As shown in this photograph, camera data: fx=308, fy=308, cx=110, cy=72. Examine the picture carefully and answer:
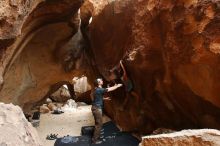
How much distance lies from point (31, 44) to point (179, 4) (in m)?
5.31

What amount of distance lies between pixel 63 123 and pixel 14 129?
976 cm

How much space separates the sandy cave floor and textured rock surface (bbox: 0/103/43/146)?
6.48 m

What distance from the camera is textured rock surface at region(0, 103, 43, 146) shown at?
234 centimetres

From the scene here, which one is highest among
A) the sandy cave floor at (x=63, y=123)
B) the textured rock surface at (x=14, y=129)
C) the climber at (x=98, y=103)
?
the textured rock surface at (x=14, y=129)

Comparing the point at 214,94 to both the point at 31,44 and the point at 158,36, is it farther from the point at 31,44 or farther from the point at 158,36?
the point at 31,44

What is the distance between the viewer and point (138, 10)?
7434 millimetres

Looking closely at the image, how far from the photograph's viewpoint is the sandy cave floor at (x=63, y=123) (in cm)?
1032

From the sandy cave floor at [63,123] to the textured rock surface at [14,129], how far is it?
255 inches

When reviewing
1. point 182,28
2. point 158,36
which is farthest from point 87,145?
point 182,28

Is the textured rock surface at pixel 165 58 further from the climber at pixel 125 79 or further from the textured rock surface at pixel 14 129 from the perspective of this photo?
the textured rock surface at pixel 14 129

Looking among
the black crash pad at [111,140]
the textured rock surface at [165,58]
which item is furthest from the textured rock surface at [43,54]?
the black crash pad at [111,140]

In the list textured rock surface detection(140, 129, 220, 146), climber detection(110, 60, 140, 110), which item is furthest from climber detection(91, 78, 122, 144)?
textured rock surface detection(140, 129, 220, 146)

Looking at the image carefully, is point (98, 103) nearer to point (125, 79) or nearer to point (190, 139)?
point (125, 79)

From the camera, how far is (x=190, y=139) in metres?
3.00
